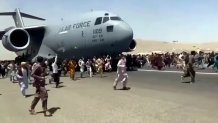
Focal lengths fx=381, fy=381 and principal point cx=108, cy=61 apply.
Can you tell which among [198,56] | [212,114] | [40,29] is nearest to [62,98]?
[212,114]

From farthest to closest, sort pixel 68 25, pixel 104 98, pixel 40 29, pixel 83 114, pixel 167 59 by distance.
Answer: pixel 167 59
pixel 40 29
pixel 68 25
pixel 104 98
pixel 83 114

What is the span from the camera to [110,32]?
25.9 m

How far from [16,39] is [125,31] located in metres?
11.1

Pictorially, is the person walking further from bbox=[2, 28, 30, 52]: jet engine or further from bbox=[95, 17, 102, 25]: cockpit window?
bbox=[2, 28, 30, 52]: jet engine

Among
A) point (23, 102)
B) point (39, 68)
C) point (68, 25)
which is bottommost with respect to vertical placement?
point (23, 102)

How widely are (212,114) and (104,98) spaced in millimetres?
4836

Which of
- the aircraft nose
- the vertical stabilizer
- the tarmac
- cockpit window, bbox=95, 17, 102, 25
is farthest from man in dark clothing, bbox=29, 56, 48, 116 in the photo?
the vertical stabilizer

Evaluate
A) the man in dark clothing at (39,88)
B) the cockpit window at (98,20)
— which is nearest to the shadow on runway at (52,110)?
the man in dark clothing at (39,88)

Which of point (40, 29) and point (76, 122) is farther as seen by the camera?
point (40, 29)

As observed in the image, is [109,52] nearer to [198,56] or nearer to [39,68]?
[198,56]

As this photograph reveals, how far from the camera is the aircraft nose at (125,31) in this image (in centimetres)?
2539

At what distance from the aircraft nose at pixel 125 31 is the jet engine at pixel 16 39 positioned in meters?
9.68

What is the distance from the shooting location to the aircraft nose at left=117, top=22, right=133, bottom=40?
25391 millimetres

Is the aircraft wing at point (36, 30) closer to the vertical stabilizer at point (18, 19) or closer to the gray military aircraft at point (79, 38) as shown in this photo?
the gray military aircraft at point (79, 38)
